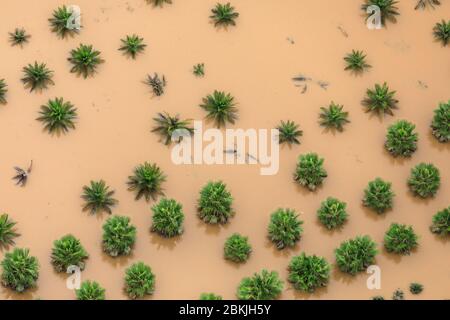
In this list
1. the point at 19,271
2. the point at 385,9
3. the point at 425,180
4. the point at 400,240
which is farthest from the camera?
the point at 385,9

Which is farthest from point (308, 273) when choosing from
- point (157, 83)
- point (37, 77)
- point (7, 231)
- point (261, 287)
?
point (37, 77)

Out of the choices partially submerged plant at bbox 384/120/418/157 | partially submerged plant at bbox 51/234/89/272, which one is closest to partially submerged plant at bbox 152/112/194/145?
partially submerged plant at bbox 51/234/89/272

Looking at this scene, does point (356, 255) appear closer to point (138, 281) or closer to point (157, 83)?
point (138, 281)

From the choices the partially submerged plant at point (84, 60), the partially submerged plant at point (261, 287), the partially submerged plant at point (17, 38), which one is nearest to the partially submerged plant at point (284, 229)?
the partially submerged plant at point (261, 287)

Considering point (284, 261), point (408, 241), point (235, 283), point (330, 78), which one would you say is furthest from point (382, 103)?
point (235, 283)

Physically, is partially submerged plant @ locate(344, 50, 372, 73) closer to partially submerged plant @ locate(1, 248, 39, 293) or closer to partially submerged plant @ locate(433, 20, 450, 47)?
partially submerged plant @ locate(433, 20, 450, 47)
